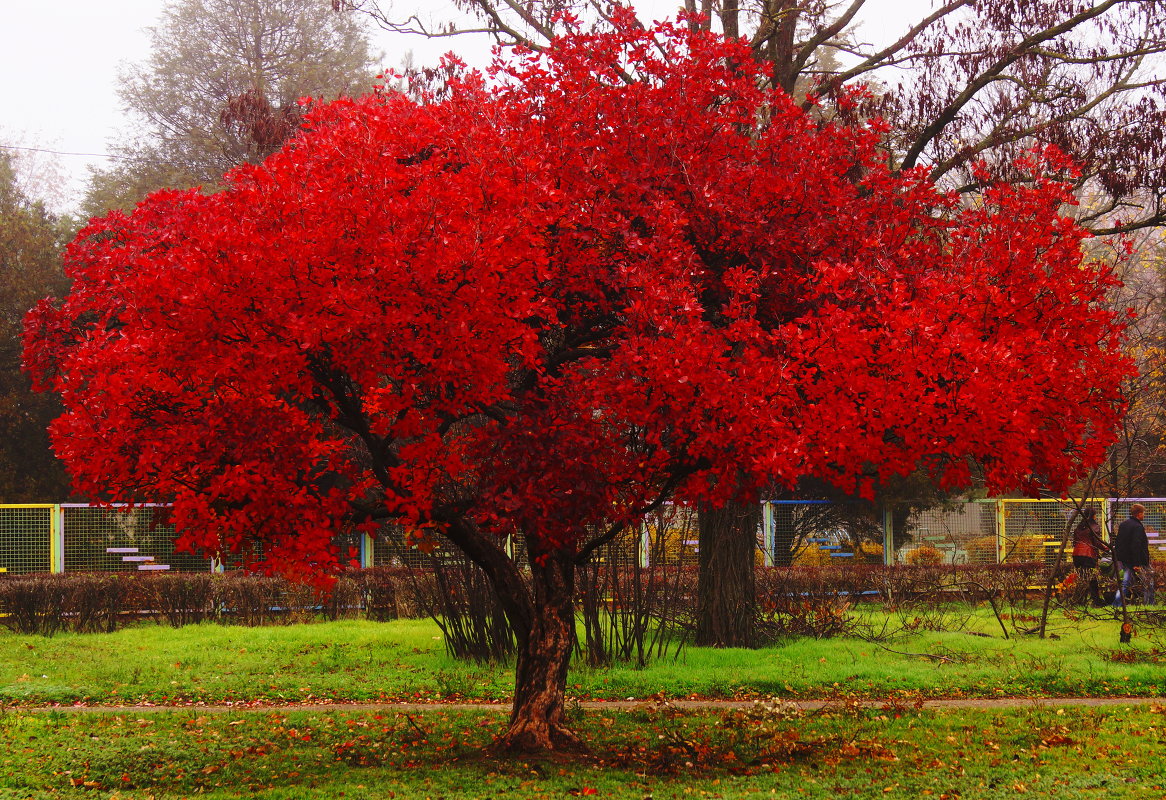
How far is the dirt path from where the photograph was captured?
911 centimetres

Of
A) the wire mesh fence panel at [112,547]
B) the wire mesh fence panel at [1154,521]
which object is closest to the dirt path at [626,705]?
the wire mesh fence panel at [112,547]

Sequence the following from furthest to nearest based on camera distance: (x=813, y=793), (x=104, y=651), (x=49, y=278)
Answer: (x=49, y=278), (x=104, y=651), (x=813, y=793)

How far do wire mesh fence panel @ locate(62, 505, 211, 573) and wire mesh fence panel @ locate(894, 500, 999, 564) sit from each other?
1238cm

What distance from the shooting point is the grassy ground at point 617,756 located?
6473 millimetres

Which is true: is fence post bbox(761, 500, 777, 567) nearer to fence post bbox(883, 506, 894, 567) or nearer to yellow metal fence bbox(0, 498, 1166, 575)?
yellow metal fence bbox(0, 498, 1166, 575)

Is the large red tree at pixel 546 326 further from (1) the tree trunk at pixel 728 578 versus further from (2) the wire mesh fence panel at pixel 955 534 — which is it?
(2) the wire mesh fence panel at pixel 955 534

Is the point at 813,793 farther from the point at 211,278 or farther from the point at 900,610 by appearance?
the point at 900,610

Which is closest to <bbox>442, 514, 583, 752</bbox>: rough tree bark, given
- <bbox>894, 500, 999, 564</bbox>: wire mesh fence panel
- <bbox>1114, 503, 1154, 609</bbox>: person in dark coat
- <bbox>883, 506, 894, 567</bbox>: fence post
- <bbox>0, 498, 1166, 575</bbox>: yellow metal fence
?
<bbox>0, 498, 1166, 575</bbox>: yellow metal fence

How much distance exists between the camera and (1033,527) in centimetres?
2078

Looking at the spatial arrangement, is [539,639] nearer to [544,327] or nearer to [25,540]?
[544,327]

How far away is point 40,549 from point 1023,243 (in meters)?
15.6

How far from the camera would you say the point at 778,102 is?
23.8ft

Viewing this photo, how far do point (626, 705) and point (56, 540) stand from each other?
454 inches

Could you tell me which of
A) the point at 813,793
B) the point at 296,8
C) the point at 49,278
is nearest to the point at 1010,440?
the point at 813,793
